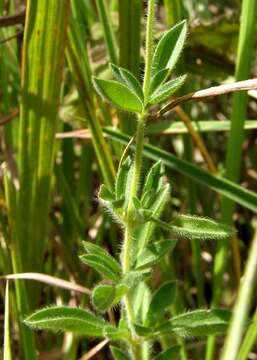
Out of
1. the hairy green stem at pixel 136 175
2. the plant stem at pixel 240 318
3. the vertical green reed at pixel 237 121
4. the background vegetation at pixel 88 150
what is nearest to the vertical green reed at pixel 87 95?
the background vegetation at pixel 88 150

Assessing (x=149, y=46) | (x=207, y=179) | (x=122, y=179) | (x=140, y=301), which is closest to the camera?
(x=149, y=46)

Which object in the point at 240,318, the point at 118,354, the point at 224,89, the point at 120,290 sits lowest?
the point at 118,354

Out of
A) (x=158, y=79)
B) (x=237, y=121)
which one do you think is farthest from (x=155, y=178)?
(x=237, y=121)

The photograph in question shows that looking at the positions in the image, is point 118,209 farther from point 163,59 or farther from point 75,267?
point 75,267

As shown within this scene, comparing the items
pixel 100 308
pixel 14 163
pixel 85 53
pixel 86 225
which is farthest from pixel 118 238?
pixel 100 308

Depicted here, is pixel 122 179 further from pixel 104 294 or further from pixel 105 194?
pixel 104 294

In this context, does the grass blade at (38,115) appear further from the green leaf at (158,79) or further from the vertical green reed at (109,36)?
the green leaf at (158,79)

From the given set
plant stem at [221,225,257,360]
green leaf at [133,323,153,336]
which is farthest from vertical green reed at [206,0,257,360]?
plant stem at [221,225,257,360]
